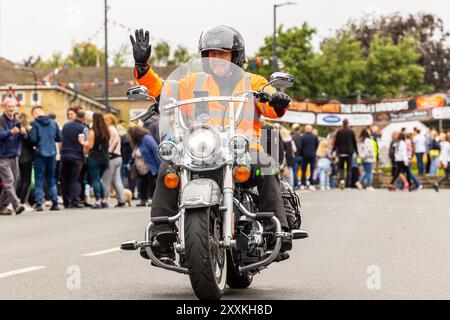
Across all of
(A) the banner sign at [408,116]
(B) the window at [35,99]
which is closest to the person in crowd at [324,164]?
(A) the banner sign at [408,116]

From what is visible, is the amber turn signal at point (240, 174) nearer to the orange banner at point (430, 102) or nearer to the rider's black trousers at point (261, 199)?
the rider's black trousers at point (261, 199)

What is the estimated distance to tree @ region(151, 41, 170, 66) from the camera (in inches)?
4390

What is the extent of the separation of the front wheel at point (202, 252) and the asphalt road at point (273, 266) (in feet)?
2.25

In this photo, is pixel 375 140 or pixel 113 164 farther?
pixel 375 140

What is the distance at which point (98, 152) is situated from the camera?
21.4 m

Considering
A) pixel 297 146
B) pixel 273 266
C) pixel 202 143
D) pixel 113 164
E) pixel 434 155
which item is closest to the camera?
pixel 202 143

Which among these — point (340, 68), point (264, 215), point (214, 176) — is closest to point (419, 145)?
point (264, 215)

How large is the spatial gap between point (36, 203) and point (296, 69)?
179 ft

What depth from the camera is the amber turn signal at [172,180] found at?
7.35 metres

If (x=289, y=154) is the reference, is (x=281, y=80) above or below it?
above

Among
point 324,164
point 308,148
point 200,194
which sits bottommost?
point 200,194

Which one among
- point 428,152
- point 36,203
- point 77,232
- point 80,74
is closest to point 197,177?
point 77,232

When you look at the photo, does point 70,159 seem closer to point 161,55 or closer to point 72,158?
point 72,158

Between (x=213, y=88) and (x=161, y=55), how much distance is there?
346 ft
